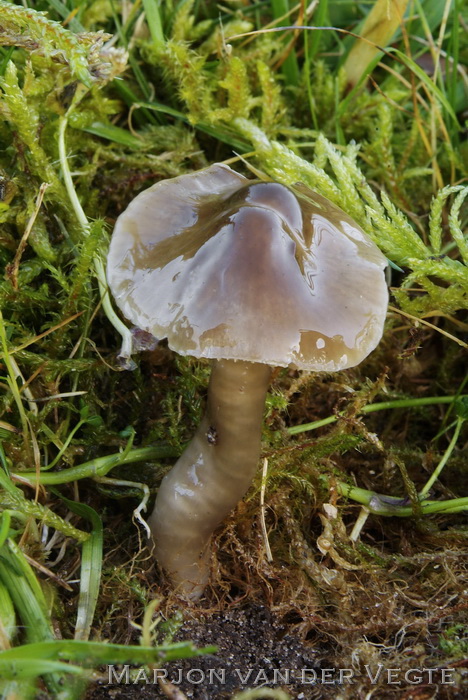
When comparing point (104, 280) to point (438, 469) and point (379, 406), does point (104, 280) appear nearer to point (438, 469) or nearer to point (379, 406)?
point (379, 406)

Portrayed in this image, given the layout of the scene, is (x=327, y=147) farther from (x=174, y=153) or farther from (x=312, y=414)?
(x=312, y=414)

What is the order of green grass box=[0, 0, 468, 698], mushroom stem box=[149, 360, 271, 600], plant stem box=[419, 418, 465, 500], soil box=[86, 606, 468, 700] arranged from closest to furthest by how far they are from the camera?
soil box=[86, 606, 468, 700], mushroom stem box=[149, 360, 271, 600], green grass box=[0, 0, 468, 698], plant stem box=[419, 418, 465, 500]

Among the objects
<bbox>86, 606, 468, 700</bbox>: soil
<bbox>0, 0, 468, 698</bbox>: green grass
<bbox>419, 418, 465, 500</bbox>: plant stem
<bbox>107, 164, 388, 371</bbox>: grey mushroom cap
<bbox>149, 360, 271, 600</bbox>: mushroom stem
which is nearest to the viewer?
<bbox>107, 164, 388, 371</bbox>: grey mushroom cap

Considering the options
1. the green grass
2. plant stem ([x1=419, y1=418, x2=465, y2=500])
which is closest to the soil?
the green grass

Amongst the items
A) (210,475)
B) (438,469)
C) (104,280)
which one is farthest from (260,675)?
(104,280)

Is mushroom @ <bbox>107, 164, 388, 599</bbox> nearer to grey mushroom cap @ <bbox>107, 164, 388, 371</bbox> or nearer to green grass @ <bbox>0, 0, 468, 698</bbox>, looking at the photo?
grey mushroom cap @ <bbox>107, 164, 388, 371</bbox>

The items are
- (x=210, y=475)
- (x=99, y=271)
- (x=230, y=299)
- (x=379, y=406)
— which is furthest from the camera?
(x=379, y=406)

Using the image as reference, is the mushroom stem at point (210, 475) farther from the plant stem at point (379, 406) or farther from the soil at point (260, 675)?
the plant stem at point (379, 406)
